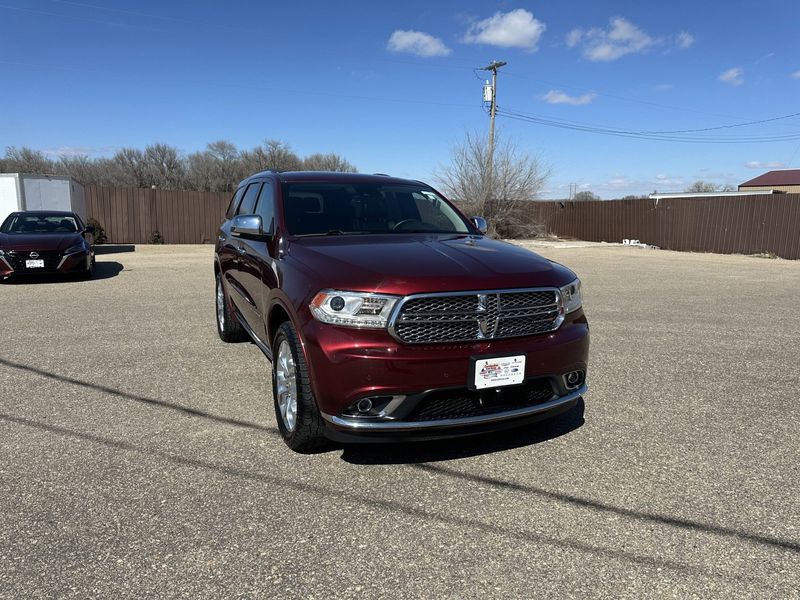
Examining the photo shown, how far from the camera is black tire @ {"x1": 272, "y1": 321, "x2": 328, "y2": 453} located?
3.23m

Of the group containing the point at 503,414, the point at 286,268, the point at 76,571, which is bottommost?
the point at 76,571

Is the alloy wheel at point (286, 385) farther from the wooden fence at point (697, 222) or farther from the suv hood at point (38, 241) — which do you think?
the wooden fence at point (697, 222)

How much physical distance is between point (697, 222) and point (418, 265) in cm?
2423

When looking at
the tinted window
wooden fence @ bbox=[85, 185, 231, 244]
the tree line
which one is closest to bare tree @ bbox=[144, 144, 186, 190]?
the tree line

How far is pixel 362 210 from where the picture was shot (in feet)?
14.8

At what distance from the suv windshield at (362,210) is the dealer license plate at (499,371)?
1.61m

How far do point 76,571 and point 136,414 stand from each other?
189cm

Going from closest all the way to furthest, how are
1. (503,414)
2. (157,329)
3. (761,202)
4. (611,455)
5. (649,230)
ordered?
(503,414) → (611,455) → (157,329) → (761,202) → (649,230)

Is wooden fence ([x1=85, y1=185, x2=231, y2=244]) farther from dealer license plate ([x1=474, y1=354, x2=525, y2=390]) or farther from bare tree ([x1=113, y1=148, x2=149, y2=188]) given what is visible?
bare tree ([x1=113, y1=148, x2=149, y2=188])

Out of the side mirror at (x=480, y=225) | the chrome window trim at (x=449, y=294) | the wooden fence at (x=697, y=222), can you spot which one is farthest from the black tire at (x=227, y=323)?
the wooden fence at (x=697, y=222)

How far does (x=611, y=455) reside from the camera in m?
3.56

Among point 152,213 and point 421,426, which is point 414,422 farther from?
point 152,213

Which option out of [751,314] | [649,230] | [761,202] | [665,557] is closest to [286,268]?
[665,557]

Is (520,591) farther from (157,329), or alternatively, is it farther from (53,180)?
(53,180)
